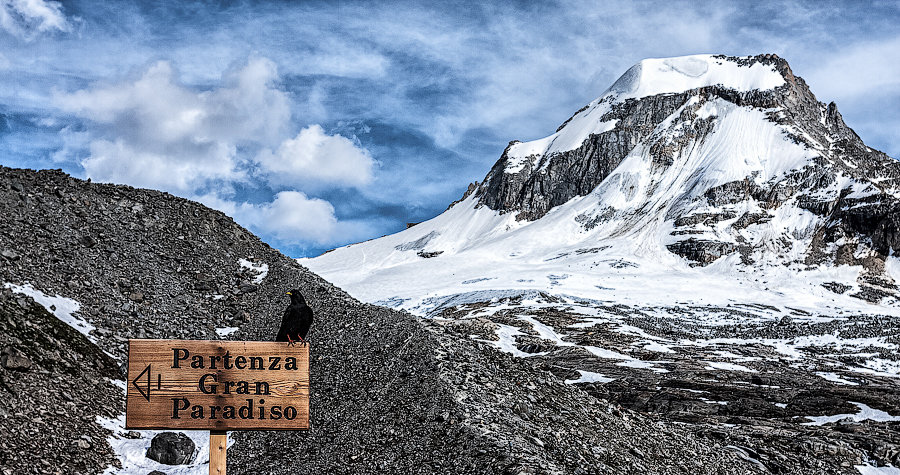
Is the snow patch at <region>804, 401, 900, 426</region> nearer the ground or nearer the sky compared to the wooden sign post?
nearer the ground

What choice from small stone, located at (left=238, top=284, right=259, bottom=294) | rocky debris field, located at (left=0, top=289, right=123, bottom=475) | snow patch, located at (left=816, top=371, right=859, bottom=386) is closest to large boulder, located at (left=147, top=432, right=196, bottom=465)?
rocky debris field, located at (left=0, top=289, right=123, bottom=475)

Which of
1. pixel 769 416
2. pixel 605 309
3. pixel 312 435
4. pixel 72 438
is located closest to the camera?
pixel 72 438

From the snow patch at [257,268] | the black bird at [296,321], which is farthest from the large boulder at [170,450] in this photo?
the snow patch at [257,268]

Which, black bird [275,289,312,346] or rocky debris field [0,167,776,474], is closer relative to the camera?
black bird [275,289,312,346]

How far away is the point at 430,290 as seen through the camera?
166 meters

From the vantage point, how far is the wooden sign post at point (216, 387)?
8.36 m

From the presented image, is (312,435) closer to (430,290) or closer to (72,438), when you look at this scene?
(72,438)

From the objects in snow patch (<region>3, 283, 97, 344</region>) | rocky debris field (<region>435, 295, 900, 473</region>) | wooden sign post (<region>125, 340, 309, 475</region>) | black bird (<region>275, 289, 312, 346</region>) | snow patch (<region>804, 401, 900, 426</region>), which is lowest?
snow patch (<region>804, 401, 900, 426</region>)

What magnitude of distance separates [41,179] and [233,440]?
67.3 ft

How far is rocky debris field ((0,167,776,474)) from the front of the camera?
56.0 ft

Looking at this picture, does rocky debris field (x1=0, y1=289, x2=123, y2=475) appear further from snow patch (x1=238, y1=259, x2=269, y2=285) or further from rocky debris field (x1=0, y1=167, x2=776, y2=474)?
snow patch (x1=238, y1=259, x2=269, y2=285)

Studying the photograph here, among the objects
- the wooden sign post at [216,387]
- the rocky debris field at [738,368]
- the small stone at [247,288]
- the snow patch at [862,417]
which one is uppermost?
the small stone at [247,288]

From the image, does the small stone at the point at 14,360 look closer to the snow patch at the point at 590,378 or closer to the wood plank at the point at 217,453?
the wood plank at the point at 217,453

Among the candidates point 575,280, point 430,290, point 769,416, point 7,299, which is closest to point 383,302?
point 430,290
